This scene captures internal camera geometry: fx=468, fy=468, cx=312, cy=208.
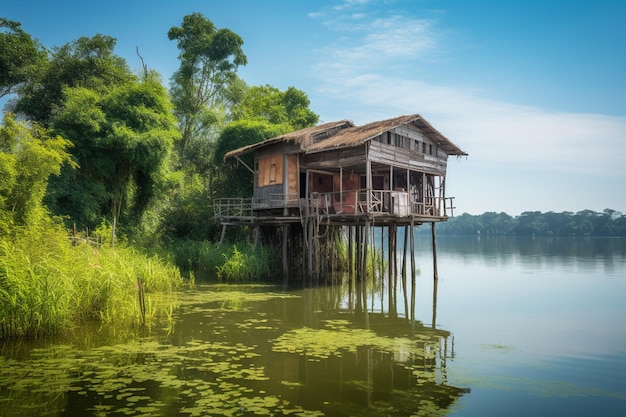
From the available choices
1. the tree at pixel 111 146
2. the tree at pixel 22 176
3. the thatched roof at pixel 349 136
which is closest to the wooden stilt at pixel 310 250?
the thatched roof at pixel 349 136

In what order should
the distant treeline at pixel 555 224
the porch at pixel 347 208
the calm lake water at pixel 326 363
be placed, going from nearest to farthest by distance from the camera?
1. the calm lake water at pixel 326 363
2. the porch at pixel 347 208
3. the distant treeline at pixel 555 224

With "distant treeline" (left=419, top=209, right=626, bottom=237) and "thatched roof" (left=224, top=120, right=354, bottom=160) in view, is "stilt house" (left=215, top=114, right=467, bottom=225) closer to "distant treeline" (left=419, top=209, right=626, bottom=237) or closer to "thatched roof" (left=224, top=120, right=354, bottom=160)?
"thatched roof" (left=224, top=120, right=354, bottom=160)

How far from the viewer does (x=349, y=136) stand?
2089cm

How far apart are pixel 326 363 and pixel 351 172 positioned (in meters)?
16.3

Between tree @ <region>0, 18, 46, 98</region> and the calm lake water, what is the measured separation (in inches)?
668

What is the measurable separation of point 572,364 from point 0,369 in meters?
10.1

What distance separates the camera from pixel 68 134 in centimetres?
2111

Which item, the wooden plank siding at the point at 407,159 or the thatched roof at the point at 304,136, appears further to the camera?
the thatched roof at the point at 304,136

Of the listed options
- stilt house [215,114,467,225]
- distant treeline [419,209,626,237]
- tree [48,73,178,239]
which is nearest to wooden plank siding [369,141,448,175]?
stilt house [215,114,467,225]

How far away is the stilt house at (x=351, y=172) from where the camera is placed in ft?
65.7

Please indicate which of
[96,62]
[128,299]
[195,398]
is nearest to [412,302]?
[128,299]

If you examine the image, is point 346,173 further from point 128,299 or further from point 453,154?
point 128,299

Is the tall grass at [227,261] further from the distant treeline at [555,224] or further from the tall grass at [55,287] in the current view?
the distant treeline at [555,224]

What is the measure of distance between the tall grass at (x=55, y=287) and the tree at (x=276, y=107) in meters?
22.4
